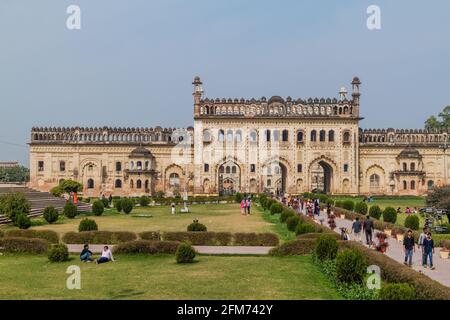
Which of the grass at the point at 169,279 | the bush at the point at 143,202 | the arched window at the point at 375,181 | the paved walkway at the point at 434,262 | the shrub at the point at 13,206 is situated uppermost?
the arched window at the point at 375,181

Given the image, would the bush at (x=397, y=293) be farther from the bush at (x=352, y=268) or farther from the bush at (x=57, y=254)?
the bush at (x=57, y=254)

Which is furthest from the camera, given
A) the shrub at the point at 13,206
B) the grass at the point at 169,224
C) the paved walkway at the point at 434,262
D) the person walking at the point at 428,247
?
the shrub at the point at 13,206

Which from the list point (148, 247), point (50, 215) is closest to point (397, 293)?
point (148, 247)

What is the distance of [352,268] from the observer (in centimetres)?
1139

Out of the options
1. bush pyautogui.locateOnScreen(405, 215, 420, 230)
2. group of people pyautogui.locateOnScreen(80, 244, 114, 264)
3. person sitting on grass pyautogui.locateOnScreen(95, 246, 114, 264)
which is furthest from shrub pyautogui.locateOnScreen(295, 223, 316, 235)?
group of people pyautogui.locateOnScreen(80, 244, 114, 264)

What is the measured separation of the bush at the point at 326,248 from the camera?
1427 cm

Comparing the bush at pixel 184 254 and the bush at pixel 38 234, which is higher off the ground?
the bush at pixel 38 234

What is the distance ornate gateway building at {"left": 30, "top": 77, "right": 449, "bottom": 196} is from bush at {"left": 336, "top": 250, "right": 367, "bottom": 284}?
128 feet

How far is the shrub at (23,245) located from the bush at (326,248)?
7674 mm

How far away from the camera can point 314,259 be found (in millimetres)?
14953

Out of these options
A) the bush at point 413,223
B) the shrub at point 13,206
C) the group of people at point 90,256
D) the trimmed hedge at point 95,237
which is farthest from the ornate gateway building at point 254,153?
the group of people at point 90,256

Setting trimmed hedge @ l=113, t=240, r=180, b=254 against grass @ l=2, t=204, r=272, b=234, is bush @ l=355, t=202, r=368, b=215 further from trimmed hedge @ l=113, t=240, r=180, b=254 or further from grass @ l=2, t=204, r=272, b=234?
trimmed hedge @ l=113, t=240, r=180, b=254

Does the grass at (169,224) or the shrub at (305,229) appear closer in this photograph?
the shrub at (305,229)
